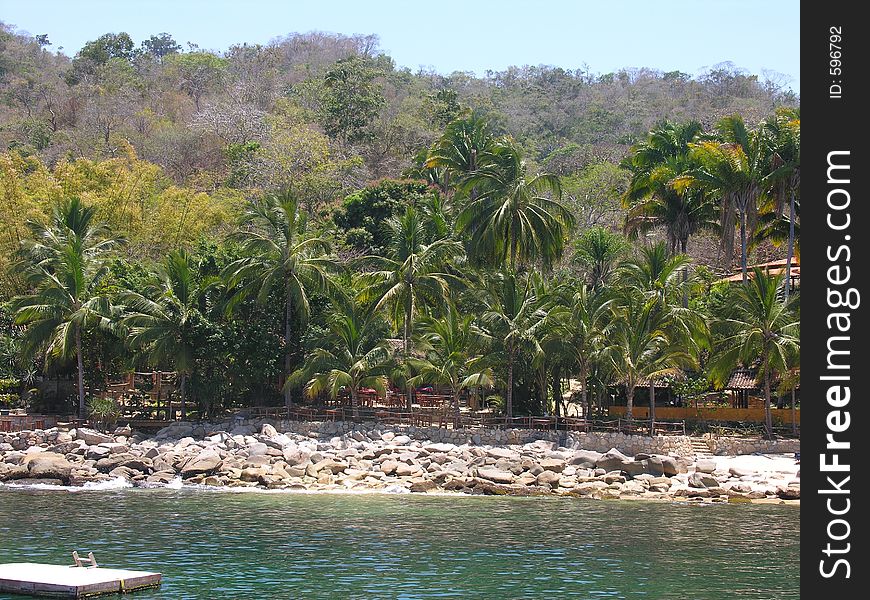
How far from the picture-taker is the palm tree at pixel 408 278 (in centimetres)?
4266

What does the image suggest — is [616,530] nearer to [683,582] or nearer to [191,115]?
[683,582]

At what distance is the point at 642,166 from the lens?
56.0 metres

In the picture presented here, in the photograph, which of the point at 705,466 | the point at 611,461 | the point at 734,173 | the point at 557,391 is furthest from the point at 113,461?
the point at 734,173

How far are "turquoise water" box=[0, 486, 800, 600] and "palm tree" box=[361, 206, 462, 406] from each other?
10.6m

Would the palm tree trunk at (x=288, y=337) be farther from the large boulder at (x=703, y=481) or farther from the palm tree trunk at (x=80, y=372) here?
the large boulder at (x=703, y=481)

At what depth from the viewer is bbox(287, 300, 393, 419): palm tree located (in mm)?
40562

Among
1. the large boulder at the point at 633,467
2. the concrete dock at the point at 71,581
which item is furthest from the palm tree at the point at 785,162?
the concrete dock at the point at 71,581

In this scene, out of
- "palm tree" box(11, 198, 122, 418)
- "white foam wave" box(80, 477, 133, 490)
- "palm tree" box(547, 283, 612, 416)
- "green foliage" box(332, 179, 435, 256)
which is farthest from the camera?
"green foliage" box(332, 179, 435, 256)

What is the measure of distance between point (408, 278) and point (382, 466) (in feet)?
28.1

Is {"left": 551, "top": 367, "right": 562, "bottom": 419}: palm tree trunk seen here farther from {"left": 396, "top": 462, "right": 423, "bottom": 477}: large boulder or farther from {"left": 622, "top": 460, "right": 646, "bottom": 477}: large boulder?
{"left": 396, "top": 462, "right": 423, "bottom": 477}: large boulder

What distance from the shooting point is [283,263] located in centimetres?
4219

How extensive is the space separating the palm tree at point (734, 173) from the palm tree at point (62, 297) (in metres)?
23.3

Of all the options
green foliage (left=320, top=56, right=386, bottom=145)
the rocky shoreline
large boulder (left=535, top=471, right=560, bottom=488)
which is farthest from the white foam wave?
green foliage (left=320, top=56, right=386, bottom=145)
